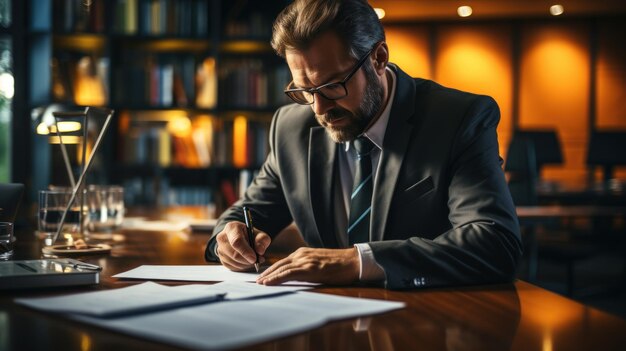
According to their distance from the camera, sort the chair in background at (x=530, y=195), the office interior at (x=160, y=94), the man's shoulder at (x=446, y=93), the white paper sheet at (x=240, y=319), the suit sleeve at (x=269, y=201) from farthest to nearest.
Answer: the office interior at (x=160, y=94), the chair in background at (x=530, y=195), the suit sleeve at (x=269, y=201), the man's shoulder at (x=446, y=93), the white paper sheet at (x=240, y=319)

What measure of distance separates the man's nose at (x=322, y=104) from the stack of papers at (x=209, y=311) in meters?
0.62

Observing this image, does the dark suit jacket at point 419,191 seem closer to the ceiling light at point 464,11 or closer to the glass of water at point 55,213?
the glass of water at point 55,213

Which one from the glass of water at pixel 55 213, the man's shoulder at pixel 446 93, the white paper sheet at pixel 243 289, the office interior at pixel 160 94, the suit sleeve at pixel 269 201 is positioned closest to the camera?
the white paper sheet at pixel 243 289

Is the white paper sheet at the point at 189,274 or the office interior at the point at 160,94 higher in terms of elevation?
the office interior at the point at 160,94

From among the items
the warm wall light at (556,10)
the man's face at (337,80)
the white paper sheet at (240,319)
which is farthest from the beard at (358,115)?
the warm wall light at (556,10)

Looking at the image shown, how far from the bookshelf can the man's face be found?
2.50 metres

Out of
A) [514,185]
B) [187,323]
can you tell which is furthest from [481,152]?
[514,185]

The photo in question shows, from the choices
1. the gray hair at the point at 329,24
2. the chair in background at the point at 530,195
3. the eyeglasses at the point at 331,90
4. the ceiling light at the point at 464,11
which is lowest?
the chair in background at the point at 530,195

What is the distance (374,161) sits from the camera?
171cm

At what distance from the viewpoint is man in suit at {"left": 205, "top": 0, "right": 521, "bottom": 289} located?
1388 mm

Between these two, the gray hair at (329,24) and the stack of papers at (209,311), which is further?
the gray hair at (329,24)

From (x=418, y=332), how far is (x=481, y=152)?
2.53 feet

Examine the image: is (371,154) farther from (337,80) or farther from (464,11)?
(464,11)

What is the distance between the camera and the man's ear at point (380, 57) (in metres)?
1.68
